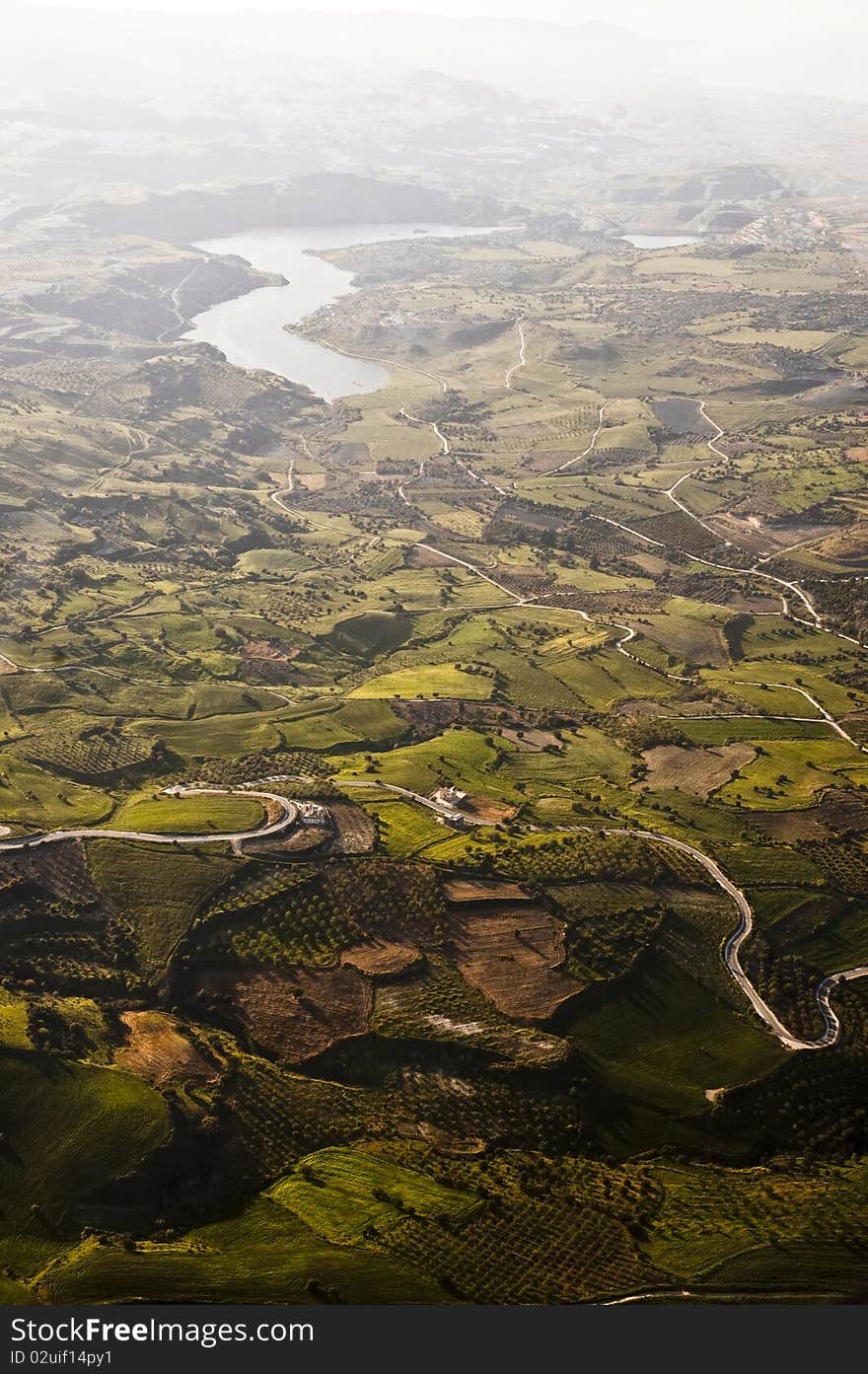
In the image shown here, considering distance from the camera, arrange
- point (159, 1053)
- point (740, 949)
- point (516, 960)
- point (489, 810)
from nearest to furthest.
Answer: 1. point (159, 1053)
2. point (516, 960)
3. point (740, 949)
4. point (489, 810)

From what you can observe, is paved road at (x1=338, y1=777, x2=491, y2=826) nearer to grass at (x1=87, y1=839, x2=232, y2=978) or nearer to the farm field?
the farm field

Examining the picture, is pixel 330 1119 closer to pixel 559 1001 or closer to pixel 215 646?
pixel 559 1001

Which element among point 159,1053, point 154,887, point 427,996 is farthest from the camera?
point 154,887

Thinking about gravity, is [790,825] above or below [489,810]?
below

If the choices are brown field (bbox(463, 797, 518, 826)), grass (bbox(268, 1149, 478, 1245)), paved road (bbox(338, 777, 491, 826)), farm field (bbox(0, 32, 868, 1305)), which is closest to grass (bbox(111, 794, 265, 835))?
farm field (bbox(0, 32, 868, 1305))

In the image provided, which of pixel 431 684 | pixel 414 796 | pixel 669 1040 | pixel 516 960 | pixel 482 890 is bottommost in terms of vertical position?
pixel 431 684

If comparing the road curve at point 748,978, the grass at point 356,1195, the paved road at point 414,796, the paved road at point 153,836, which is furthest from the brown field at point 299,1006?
the road curve at point 748,978

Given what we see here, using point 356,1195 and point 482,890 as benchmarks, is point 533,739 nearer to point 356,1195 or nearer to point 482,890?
point 482,890

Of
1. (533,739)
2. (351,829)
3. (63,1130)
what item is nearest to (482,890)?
(351,829)
